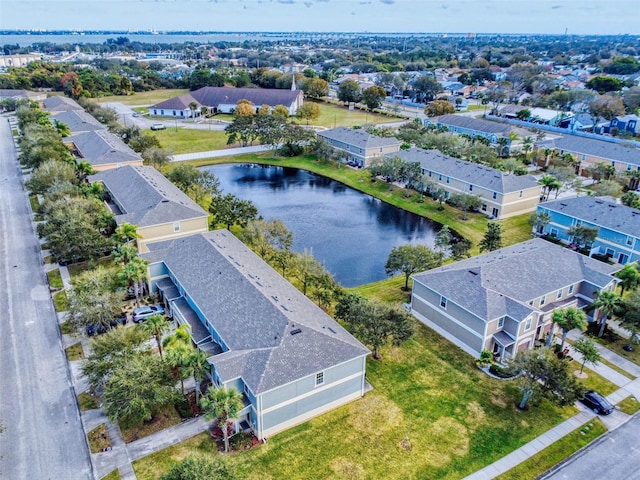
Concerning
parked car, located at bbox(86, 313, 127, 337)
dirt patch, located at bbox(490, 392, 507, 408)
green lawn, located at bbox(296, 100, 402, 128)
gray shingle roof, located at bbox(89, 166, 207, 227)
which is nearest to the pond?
gray shingle roof, located at bbox(89, 166, 207, 227)

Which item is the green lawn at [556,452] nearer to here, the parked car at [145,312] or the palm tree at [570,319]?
the palm tree at [570,319]

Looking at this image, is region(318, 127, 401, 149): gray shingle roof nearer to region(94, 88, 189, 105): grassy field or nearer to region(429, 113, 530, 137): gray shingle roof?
region(429, 113, 530, 137): gray shingle roof

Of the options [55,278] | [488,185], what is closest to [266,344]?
[55,278]

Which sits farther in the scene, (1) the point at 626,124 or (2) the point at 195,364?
(1) the point at 626,124

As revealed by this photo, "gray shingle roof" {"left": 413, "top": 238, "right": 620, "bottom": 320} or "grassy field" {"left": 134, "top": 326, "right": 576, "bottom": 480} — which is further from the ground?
"gray shingle roof" {"left": 413, "top": 238, "right": 620, "bottom": 320}

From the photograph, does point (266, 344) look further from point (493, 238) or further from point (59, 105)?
point (59, 105)

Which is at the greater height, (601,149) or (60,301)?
(601,149)

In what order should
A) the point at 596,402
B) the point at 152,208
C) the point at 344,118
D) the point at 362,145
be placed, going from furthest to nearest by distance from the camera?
the point at 344,118
the point at 362,145
the point at 152,208
the point at 596,402

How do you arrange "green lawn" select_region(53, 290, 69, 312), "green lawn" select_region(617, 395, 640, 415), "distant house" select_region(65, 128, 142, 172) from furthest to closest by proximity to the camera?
"distant house" select_region(65, 128, 142, 172), "green lawn" select_region(53, 290, 69, 312), "green lawn" select_region(617, 395, 640, 415)
